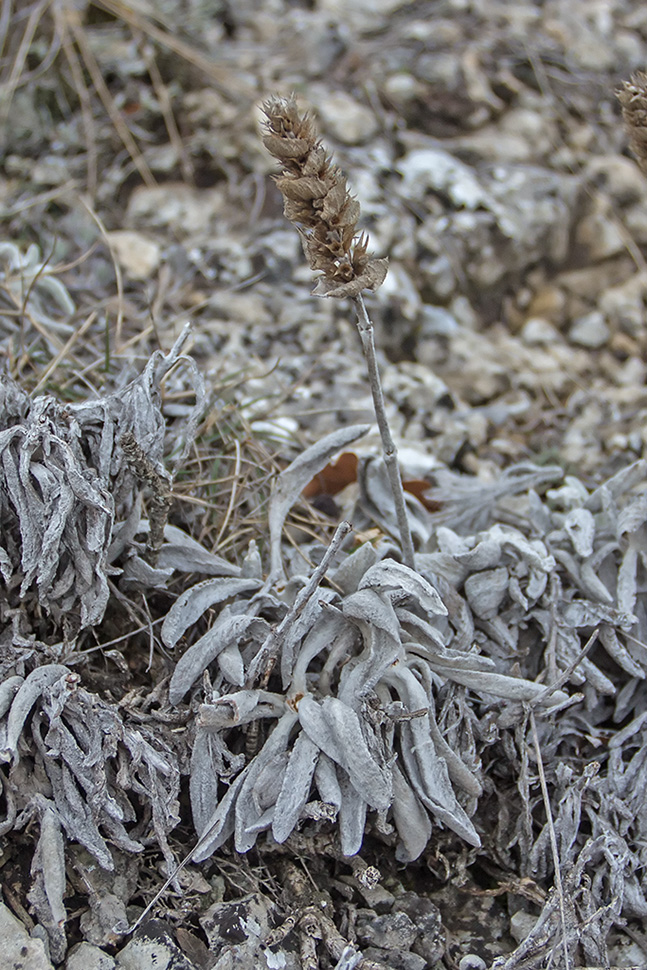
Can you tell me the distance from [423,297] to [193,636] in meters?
1.83

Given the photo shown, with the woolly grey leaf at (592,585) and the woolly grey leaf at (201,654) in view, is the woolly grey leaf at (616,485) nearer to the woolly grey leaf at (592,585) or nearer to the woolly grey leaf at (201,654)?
the woolly grey leaf at (592,585)

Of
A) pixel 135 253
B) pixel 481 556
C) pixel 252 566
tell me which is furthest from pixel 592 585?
pixel 135 253

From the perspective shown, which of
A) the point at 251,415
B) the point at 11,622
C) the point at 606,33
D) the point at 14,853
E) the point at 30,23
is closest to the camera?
the point at 14,853

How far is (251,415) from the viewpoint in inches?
102

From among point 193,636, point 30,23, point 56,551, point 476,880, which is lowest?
point 476,880

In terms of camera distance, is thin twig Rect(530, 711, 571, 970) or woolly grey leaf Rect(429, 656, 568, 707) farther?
woolly grey leaf Rect(429, 656, 568, 707)

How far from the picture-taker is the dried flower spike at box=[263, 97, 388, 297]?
148cm

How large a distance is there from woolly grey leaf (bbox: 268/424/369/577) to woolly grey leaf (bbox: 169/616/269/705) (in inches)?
9.7

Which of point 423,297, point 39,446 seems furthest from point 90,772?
point 423,297

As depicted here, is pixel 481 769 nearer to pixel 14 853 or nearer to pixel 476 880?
pixel 476 880

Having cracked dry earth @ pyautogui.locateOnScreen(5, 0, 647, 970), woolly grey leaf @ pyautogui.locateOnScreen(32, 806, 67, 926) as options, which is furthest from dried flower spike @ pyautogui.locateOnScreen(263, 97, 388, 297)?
woolly grey leaf @ pyautogui.locateOnScreen(32, 806, 67, 926)

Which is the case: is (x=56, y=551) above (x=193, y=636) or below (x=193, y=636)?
above

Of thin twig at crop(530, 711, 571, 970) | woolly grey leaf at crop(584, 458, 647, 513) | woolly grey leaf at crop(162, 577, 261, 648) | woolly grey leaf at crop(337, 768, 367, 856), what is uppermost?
woolly grey leaf at crop(162, 577, 261, 648)

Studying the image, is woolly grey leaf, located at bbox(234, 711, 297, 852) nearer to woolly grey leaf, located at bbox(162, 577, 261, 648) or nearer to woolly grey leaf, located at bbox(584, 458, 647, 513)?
woolly grey leaf, located at bbox(162, 577, 261, 648)
